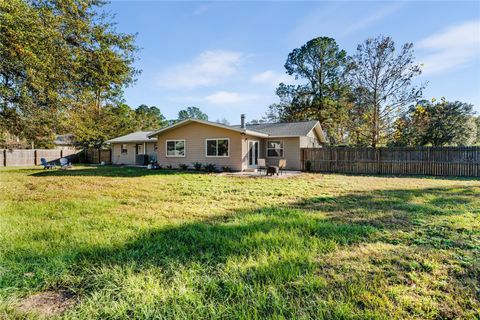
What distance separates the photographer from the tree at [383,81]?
1498 centimetres

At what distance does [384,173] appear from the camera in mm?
13789

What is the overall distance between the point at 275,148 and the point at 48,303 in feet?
51.6

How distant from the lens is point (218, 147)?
49.1 feet

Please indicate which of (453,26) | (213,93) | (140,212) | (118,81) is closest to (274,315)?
(140,212)

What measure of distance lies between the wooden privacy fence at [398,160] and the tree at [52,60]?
1245 centimetres

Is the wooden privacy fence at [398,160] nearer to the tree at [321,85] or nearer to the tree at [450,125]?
the tree at [321,85]

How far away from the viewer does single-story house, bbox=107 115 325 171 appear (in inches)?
566

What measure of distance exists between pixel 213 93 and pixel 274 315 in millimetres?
28918

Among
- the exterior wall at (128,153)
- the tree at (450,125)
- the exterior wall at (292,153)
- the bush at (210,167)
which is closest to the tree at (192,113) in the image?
the exterior wall at (128,153)

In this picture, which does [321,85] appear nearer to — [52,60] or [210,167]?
[210,167]

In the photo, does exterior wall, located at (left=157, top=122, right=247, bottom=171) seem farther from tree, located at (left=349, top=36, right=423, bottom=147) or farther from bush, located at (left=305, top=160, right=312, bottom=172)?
tree, located at (left=349, top=36, right=423, bottom=147)

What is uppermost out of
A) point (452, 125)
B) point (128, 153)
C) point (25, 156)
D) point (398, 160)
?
point (452, 125)

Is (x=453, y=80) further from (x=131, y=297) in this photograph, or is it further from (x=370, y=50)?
(x=131, y=297)

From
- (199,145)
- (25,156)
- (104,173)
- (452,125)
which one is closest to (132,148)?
(25,156)
